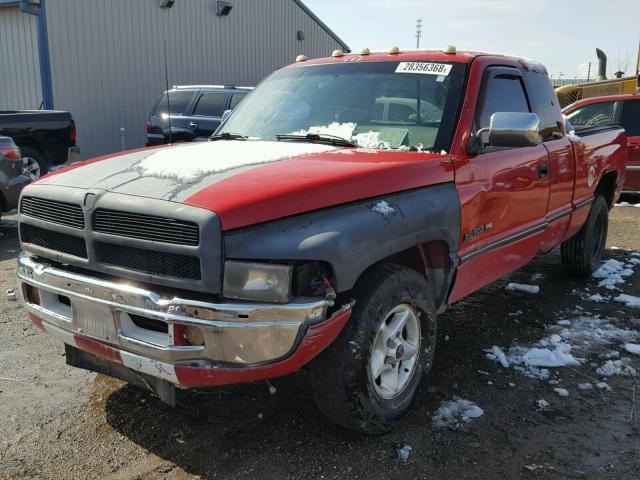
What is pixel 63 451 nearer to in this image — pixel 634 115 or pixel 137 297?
pixel 137 297

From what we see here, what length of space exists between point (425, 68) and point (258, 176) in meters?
1.60

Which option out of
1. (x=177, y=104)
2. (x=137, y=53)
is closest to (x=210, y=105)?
(x=177, y=104)

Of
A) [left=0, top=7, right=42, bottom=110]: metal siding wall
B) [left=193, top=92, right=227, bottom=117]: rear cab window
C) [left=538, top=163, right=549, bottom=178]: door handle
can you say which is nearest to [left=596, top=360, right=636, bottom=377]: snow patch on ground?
[left=538, top=163, right=549, bottom=178]: door handle

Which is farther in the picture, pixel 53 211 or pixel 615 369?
pixel 615 369

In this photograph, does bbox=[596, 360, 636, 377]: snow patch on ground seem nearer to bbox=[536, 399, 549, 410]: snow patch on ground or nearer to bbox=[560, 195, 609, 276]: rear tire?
bbox=[536, 399, 549, 410]: snow patch on ground

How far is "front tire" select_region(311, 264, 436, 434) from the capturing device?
8.71ft

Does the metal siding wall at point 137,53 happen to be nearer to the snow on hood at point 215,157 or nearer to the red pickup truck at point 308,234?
the red pickup truck at point 308,234

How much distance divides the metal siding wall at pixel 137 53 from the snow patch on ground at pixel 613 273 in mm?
11822

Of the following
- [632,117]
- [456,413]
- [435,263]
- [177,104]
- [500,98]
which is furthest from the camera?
[177,104]

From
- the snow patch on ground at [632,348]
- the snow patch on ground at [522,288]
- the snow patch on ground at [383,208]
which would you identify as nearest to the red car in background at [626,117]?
the snow patch on ground at [522,288]

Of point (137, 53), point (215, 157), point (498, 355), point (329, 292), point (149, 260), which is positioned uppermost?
point (137, 53)

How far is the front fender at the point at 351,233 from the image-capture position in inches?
91.7

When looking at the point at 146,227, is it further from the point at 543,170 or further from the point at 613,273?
the point at 613,273

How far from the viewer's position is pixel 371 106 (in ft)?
11.8
